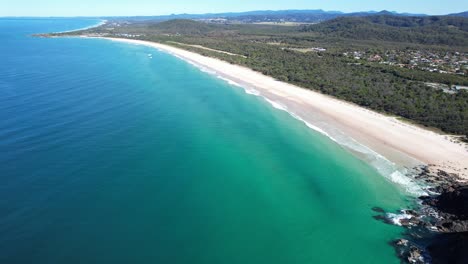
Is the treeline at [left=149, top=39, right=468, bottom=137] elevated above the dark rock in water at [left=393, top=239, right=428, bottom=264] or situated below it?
above

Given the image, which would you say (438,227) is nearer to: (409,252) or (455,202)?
(455,202)

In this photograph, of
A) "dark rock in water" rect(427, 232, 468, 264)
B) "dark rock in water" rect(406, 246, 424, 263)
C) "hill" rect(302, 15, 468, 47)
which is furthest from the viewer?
"hill" rect(302, 15, 468, 47)

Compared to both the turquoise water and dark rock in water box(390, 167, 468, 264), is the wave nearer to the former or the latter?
the turquoise water

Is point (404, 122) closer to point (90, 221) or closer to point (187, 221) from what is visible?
point (187, 221)

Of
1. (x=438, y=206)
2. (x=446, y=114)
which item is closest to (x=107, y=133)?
(x=438, y=206)

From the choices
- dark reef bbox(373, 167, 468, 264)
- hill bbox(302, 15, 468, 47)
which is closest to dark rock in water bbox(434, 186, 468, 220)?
dark reef bbox(373, 167, 468, 264)
